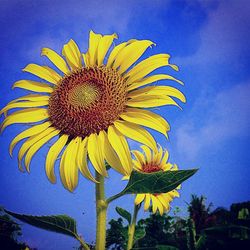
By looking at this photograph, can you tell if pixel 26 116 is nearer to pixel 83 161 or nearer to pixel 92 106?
pixel 92 106

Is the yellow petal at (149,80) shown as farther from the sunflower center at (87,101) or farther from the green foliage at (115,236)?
the green foliage at (115,236)

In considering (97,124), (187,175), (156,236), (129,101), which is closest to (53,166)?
(97,124)

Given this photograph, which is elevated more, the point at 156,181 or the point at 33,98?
the point at 33,98

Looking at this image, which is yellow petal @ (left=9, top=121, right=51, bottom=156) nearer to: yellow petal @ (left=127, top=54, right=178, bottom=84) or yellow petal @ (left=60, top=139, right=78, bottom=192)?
yellow petal @ (left=60, top=139, right=78, bottom=192)

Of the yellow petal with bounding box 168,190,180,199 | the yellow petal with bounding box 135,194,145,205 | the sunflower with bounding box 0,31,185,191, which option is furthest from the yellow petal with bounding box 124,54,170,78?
the yellow petal with bounding box 168,190,180,199

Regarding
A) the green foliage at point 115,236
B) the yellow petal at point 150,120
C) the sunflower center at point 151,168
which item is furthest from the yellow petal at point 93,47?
the green foliage at point 115,236

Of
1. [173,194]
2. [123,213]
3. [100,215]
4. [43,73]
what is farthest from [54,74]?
[173,194]

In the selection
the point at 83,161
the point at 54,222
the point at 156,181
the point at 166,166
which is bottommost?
the point at 54,222
